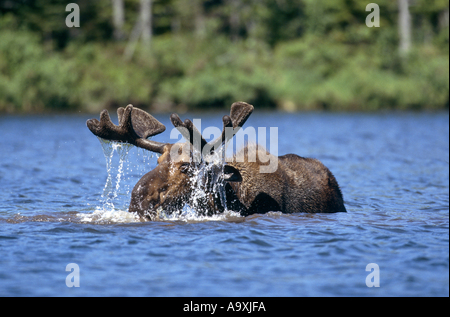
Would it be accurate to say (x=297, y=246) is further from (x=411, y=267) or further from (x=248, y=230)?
(x=411, y=267)

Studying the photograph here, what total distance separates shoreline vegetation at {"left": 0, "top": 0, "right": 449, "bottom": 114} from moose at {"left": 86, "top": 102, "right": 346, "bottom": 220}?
35.3 metres

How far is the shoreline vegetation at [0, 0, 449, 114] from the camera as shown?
4588cm

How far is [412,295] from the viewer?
20.8ft

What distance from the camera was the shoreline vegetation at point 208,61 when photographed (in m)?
45.9

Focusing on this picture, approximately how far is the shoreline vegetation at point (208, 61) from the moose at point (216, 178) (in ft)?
116

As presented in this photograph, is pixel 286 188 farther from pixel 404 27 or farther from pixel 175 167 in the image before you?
pixel 404 27

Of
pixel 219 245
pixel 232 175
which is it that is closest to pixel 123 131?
pixel 232 175

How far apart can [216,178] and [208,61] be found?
45669 millimetres

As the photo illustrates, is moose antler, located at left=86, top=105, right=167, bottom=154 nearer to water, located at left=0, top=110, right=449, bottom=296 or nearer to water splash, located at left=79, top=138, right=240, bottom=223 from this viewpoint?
water splash, located at left=79, top=138, right=240, bottom=223

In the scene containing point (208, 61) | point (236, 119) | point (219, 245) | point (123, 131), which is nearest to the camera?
point (219, 245)

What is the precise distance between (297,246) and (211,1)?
6624 cm

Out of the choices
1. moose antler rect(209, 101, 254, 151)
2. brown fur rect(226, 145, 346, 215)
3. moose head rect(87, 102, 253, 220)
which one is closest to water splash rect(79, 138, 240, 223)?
moose head rect(87, 102, 253, 220)

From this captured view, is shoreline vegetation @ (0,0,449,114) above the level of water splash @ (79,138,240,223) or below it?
above

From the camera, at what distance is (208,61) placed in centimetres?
5369
